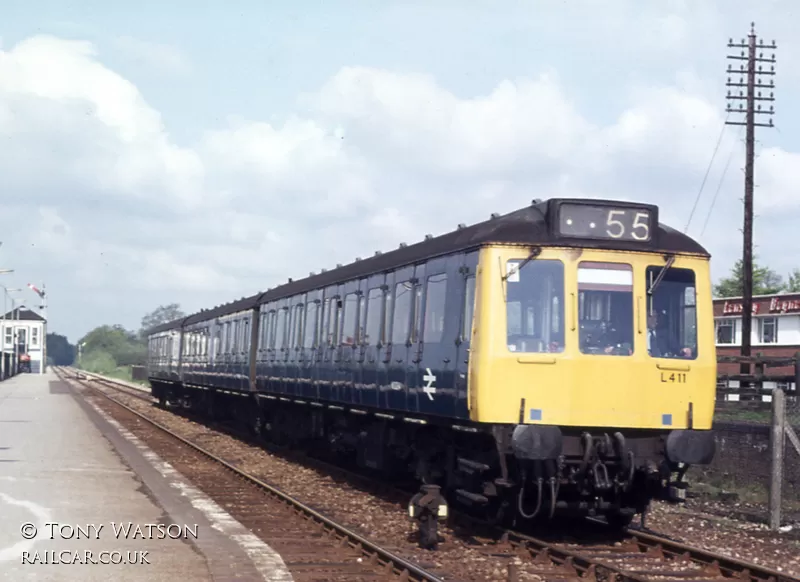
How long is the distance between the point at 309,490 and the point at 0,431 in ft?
40.4

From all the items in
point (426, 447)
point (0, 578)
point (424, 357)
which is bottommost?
point (0, 578)

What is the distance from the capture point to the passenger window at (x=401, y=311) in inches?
557

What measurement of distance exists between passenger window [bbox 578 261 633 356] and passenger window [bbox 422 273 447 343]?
180 cm

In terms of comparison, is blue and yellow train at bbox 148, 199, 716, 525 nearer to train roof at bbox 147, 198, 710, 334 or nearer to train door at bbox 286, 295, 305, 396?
train roof at bbox 147, 198, 710, 334

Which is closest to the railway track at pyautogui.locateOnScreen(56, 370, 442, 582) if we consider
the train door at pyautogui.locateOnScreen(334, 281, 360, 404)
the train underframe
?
the train underframe

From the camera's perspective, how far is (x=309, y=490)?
1622 cm

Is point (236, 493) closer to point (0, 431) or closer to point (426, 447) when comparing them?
point (426, 447)

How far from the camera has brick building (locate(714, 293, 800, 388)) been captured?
4853cm

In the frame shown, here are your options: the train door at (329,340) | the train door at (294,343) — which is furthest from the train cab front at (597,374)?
the train door at (294,343)

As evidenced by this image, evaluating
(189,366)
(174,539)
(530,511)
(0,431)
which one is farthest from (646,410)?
(189,366)

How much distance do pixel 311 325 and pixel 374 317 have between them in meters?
4.29

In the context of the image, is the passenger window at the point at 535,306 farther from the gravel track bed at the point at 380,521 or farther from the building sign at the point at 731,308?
the building sign at the point at 731,308

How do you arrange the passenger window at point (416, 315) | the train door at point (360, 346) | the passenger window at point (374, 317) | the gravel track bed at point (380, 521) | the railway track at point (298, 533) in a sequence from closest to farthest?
the railway track at point (298, 533) → the gravel track bed at point (380, 521) → the passenger window at point (416, 315) → the passenger window at point (374, 317) → the train door at point (360, 346)

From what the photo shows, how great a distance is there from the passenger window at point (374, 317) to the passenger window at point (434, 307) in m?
1.93
